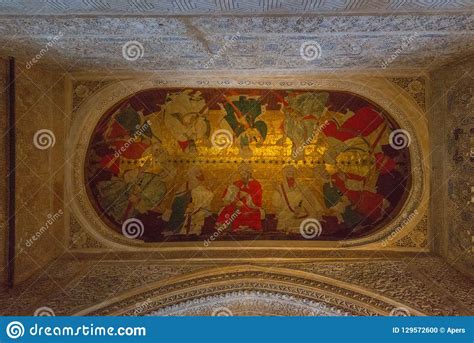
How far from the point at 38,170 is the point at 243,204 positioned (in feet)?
8.59

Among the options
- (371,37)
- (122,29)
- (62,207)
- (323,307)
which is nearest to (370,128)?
(371,37)

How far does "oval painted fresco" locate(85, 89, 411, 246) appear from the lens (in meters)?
5.37

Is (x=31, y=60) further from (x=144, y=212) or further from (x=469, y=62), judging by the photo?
(x=469, y=62)

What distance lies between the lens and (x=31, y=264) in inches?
180

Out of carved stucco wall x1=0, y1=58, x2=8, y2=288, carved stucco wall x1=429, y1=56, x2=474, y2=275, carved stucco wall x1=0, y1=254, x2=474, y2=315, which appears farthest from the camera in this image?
carved stucco wall x1=429, y1=56, x2=474, y2=275

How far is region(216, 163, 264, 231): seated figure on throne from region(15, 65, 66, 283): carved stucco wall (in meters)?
2.13

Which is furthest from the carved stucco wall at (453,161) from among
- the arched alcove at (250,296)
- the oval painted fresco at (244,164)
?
the arched alcove at (250,296)

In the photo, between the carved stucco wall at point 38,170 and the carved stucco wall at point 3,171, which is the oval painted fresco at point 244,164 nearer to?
the carved stucco wall at point 38,170

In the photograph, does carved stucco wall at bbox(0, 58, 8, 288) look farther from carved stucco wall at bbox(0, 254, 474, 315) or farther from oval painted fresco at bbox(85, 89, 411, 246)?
oval painted fresco at bbox(85, 89, 411, 246)

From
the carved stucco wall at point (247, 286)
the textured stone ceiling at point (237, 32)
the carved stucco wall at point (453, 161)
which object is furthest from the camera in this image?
the carved stucco wall at point (453, 161)

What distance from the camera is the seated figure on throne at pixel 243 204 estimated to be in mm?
5375

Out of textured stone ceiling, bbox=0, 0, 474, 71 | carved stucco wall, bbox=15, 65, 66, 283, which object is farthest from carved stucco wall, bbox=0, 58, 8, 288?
textured stone ceiling, bbox=0, 0, 474, 71

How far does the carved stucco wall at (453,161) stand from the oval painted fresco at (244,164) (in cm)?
46

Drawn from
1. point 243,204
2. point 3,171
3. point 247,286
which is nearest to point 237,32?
point 243,204
